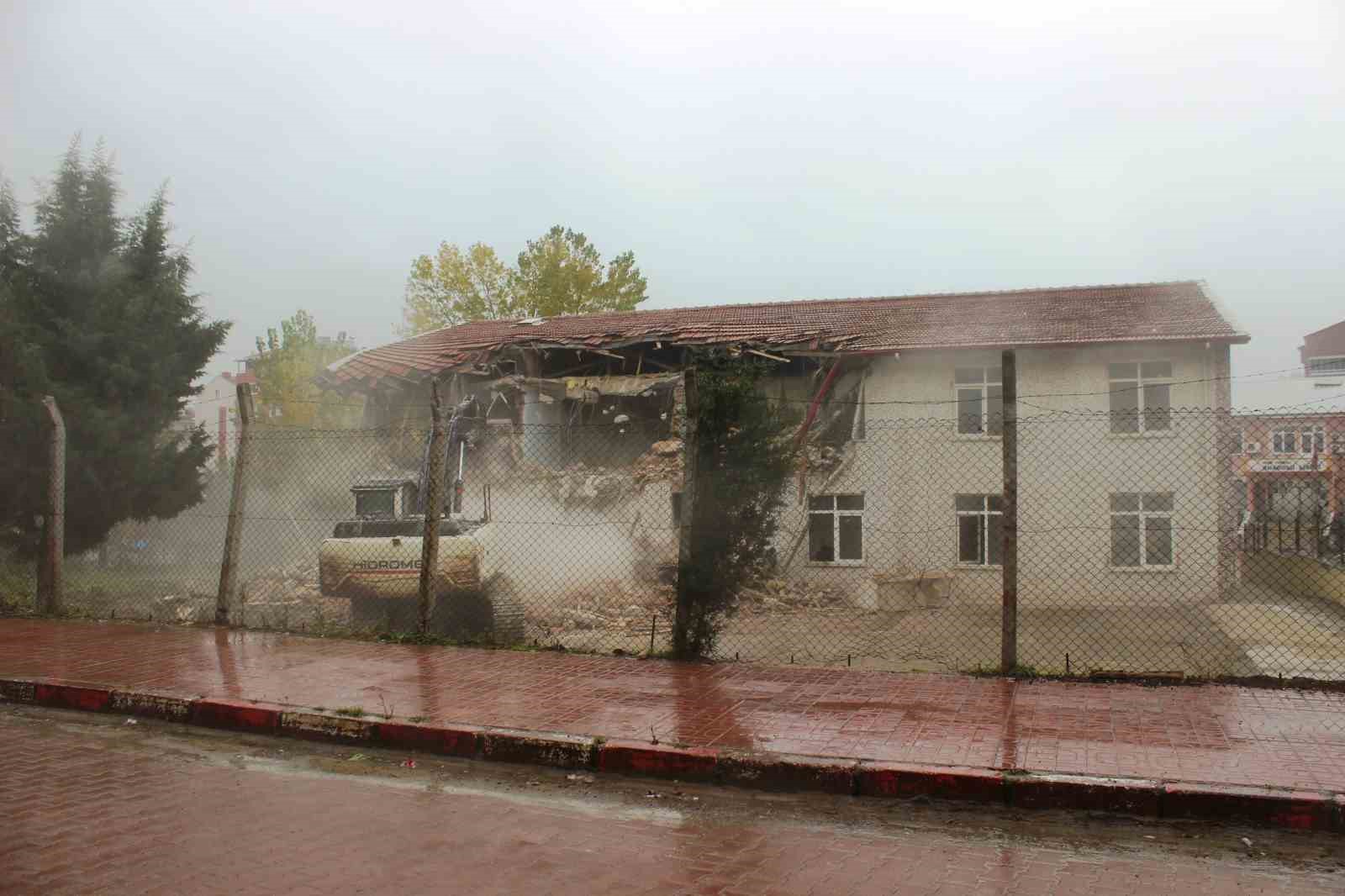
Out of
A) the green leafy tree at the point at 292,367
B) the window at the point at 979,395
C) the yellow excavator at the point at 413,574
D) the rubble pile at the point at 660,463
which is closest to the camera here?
the yellow excavator at the point at 413,574

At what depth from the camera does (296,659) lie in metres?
8.53

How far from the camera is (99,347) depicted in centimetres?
1520

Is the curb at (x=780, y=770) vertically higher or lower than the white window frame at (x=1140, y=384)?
lower

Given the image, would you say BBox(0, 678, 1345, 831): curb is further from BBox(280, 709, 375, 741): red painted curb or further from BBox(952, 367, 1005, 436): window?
BBox(952, 367, 1005, 436): window

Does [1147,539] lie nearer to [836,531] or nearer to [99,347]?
[836,531]

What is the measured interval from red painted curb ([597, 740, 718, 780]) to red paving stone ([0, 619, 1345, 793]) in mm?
182

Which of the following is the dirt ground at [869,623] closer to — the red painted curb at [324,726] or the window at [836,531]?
the window at [836,531]

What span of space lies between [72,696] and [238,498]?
9.46 feet

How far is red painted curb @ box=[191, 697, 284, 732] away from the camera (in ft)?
22.1

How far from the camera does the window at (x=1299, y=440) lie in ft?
54.7

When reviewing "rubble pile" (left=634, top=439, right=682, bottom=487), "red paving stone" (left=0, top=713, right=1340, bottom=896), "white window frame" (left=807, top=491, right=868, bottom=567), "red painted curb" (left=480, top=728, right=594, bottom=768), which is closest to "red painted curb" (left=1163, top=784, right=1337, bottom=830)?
"red paving stone" (left=0, top=713, right=1340, bottom=896)

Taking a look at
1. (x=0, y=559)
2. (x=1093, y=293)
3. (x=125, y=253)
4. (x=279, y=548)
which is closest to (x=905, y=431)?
(x=1093, y=293)

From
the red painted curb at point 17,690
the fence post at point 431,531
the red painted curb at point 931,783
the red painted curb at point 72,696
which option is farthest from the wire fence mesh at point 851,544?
the red painted curb at point 931,783

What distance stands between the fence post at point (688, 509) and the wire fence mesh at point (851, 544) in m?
3.30
